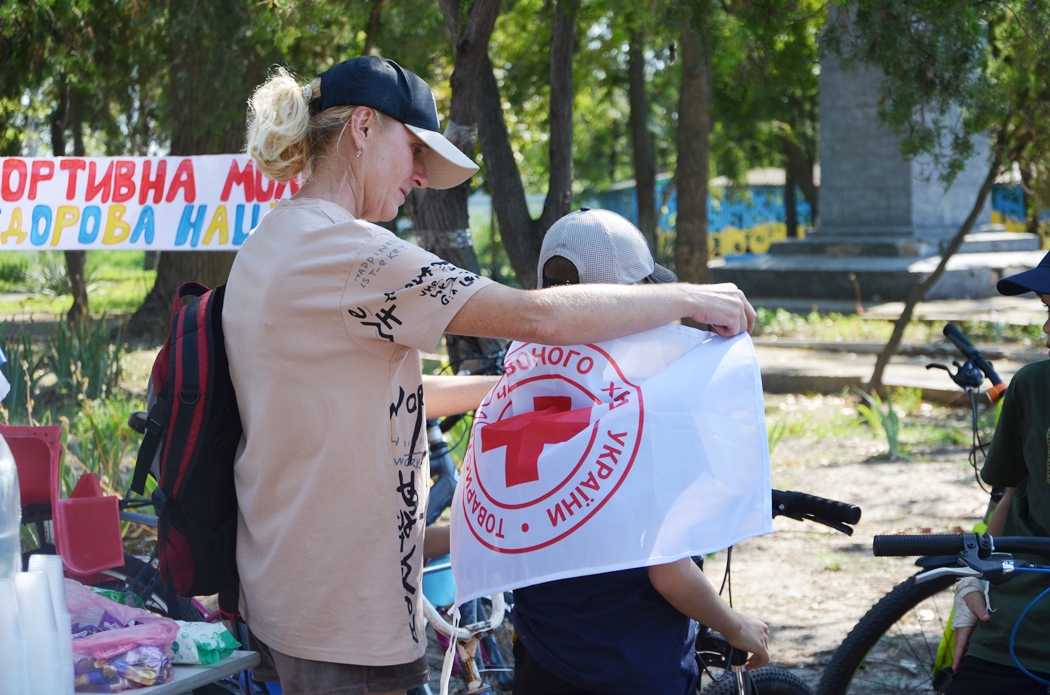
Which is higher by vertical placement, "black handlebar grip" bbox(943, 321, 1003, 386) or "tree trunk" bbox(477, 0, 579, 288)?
"tree trunk" bbox(477, 0, 579, 288)

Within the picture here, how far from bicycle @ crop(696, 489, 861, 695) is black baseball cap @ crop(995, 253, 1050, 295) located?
626 mm

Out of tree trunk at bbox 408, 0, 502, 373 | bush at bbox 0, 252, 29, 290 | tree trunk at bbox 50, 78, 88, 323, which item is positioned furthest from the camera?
bush at bbox 0, 252, 29, 290

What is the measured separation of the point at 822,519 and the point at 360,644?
3.62 feet

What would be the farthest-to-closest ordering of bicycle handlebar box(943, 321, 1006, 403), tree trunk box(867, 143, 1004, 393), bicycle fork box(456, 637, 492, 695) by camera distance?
tree trunk box(867, 143, 1004, 393)
bicycle handlebar box(943, 321, 1006, 403)
bicycle fork box(456, 637, 492, 695)

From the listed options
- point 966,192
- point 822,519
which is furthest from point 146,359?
point 966,192

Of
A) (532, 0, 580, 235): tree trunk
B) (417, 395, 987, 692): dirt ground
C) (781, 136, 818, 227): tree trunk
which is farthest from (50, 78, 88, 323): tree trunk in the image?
(781, 136, 818, 227): tree trunk

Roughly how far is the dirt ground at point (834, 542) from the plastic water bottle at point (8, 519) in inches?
137

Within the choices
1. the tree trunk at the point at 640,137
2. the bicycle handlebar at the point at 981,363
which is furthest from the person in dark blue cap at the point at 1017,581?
the tree trunk at the point at 640,137

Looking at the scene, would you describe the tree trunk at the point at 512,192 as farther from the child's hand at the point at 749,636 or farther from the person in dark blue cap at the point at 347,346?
the person in dark blue cap at the point at 347,346

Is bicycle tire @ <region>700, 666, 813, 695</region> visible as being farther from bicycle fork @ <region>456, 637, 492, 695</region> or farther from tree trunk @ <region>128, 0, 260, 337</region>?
tree trunk @ <region>128, 0, 260, 337</region>

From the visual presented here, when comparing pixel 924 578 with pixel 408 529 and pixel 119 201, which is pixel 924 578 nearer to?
pixel 408 529

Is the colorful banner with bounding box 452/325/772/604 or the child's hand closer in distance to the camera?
the colorful banner with bounding box 452/325/772/604

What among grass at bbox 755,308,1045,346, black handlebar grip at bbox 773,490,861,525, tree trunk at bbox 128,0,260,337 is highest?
tree trunk at bbox 128,0,260,337

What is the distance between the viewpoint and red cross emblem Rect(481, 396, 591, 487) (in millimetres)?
2340
